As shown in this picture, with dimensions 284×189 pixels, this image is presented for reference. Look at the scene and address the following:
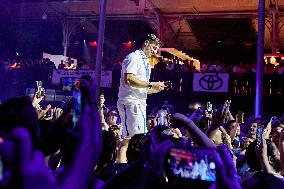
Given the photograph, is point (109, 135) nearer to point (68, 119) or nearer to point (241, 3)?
point (68, 119)

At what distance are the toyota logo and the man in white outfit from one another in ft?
29.0

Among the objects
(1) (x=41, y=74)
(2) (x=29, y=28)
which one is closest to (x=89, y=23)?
(2) (x=29, y=28)

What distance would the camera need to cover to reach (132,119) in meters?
4.91

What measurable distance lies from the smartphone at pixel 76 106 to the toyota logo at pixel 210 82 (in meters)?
12.2

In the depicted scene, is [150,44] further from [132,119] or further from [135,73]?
[132,119]

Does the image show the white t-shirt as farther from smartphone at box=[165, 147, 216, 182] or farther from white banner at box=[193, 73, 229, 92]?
white banner at box=[193, 73, 229, 92]

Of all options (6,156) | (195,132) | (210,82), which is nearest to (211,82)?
(210,82)

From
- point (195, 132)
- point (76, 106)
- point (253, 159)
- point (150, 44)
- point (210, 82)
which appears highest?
point (210, 82)

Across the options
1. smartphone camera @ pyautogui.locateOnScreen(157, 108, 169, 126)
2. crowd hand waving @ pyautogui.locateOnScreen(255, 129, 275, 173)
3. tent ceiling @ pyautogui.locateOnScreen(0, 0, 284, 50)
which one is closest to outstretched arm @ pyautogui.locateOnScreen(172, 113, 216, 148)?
crowd hand waving @ pyautogui.locateOnScreen(255, 129, 275, 173)

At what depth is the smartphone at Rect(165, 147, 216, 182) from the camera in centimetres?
142

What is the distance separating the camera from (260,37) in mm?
10062

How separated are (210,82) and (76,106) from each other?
40.4 feet

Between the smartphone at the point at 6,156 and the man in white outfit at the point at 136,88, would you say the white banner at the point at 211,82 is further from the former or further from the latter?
the smartphone at the point at 6,156

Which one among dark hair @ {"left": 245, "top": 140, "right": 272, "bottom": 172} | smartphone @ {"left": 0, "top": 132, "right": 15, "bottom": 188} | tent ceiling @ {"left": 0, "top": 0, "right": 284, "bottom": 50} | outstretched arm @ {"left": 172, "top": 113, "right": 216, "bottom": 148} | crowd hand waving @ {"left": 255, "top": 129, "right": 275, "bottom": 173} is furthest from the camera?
tent ceiling @ {"left": 0, "top": 0, "right": 284, "bottom": 50}
